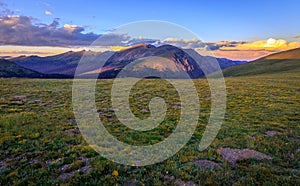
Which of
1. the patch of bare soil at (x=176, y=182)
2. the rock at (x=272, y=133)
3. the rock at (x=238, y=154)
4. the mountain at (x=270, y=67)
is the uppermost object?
the mountain at (x=270, y=67)

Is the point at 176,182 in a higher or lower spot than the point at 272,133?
higher

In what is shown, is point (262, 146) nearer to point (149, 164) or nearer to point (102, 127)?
point (149, 164)

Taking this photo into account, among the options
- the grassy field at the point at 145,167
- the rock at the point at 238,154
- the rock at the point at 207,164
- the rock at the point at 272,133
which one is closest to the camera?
the grassy field at the point at 145,167

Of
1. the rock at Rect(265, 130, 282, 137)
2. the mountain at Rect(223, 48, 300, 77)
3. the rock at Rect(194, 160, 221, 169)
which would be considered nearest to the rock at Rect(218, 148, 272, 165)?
the rock at Rect(194, 160, 221, 169)

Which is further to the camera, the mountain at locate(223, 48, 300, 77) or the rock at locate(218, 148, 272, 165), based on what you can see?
the mountain at locate(223, 48, 300, 77)

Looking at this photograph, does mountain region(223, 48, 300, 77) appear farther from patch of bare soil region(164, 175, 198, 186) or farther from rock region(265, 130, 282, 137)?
patch of bare soil region(164, 175, 198, 186)

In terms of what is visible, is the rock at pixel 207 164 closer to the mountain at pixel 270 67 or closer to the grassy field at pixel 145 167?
the grassy field at pixel 145 167

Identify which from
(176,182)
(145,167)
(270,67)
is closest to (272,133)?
(176,182)

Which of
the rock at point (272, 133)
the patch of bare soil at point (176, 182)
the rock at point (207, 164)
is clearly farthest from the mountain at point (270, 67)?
the patch of bare soil at point (176, 182)

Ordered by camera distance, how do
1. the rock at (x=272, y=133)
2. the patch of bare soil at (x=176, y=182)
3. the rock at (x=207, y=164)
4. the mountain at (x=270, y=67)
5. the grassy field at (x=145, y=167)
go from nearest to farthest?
1. the patch of bare soil at (x=176, y=182)
2. the grassy field at (x=145, y=167)
3. the rock at (x=207, y=164)
4. the rock at (x=272, y=133)
5. the mountain at (x=270, y=67)

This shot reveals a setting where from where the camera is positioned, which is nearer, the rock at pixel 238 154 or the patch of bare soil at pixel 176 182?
the patch of bare soil at pixel 176 182

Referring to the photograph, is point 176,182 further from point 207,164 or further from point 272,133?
point 272,133

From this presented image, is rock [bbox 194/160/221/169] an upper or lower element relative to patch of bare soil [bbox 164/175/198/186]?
lower

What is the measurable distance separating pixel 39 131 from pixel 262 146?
46.4ft
